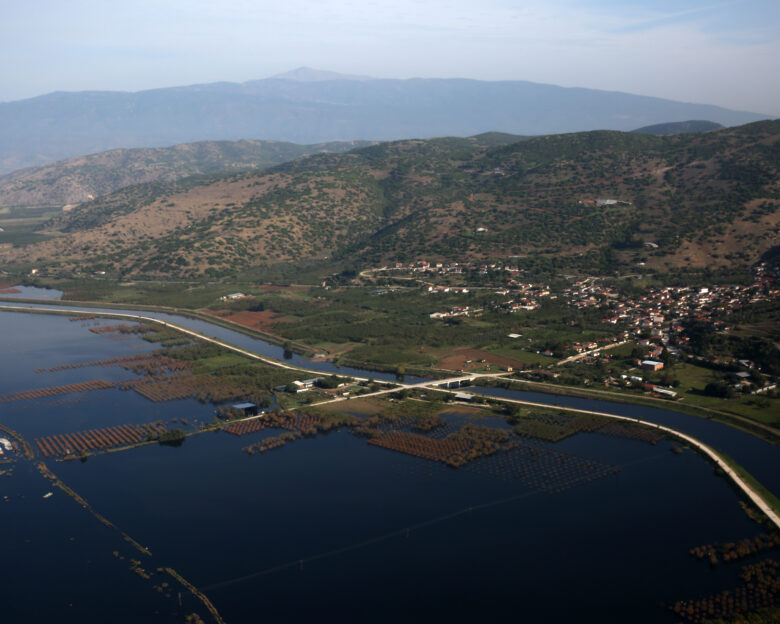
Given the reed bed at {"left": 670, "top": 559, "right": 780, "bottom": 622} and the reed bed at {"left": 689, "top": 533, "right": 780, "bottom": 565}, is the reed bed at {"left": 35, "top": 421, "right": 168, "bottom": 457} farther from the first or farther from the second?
the reed bed at {"left": 670, "top": 559, "right": 780, "bottom": 622}

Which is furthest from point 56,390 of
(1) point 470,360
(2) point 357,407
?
(1) point 470,360

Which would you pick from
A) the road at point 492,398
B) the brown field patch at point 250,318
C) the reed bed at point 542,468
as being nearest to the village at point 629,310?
the road at point 492,398

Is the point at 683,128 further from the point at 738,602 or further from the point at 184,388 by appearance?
the point at 738,602

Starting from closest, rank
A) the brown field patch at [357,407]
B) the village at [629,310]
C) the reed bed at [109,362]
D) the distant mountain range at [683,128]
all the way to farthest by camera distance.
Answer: the brown field patch at [357,407], the village at [629,310], the reed bed at [109,362], the distant mountain range at [683,128]

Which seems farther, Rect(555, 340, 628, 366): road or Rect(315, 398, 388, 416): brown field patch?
Rect(555, 340, 628, 366): road

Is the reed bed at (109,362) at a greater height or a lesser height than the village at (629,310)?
lesser

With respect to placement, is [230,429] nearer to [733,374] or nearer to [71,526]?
[71,526]

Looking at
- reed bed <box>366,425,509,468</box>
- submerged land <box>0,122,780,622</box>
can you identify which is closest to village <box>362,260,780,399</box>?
submerged land <box>0,122,780,622</box>

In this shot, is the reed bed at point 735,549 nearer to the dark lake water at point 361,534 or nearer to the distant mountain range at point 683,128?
the dark lake water at point 361,534
